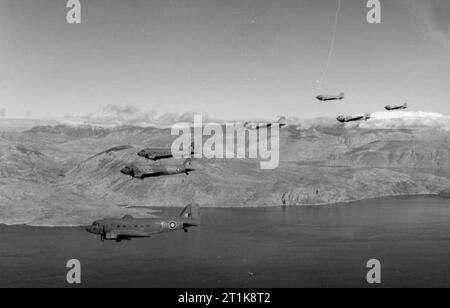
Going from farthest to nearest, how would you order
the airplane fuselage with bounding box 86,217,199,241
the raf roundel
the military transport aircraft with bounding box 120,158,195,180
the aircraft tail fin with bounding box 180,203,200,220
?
the military transport aircraft with bounding box 120,158,195,180 < the aircraft tail fin with bounding box 180,203,200,220 < the airplane fuselage with bounding box 86,217,199,241 < the raf roundel

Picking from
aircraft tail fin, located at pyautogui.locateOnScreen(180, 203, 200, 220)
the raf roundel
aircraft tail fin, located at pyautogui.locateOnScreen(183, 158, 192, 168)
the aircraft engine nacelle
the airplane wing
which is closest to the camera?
the airplane wing

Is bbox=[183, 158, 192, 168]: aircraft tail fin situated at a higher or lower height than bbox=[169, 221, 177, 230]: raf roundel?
higher

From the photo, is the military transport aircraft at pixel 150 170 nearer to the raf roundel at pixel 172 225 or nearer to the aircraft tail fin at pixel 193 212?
the aircraft tail fin at pixel 193 212

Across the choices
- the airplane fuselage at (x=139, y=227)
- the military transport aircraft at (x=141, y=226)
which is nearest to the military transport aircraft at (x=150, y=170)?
the military transport aircraft at (x=141, y=226)

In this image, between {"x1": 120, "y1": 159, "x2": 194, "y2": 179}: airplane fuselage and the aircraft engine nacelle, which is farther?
{"x1": 120, "y1": 159, "x2": 194, "y2": 179}: airplane fuselage

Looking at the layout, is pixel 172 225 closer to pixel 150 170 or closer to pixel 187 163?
pixel 150 170

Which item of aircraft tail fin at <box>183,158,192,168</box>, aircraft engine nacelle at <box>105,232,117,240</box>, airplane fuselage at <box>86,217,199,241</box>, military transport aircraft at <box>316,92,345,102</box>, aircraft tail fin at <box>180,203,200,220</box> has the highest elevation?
military transport aircraft at <box>316,92,345,102</box>

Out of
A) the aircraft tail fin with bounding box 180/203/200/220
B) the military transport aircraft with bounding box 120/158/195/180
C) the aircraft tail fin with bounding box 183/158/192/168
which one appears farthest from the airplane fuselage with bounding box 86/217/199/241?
the aircraft tail fin with bounding box 183/158/192/168

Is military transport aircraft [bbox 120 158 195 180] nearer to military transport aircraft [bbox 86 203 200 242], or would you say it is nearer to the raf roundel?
military transport aircraft [bbox 86 203 200 242]
